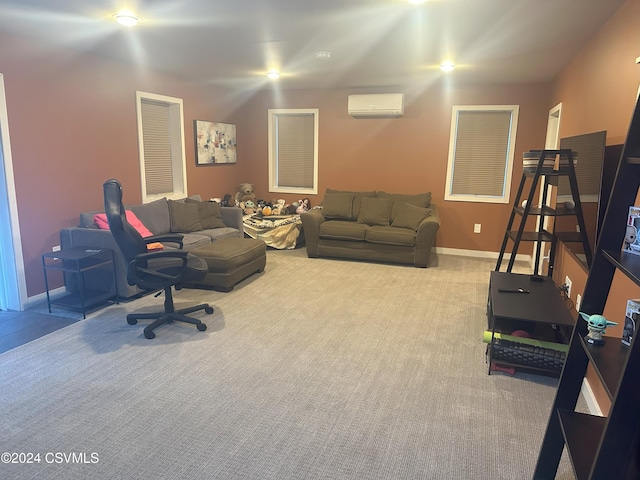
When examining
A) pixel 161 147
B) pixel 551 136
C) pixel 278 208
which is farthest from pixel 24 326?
pixel 551 136

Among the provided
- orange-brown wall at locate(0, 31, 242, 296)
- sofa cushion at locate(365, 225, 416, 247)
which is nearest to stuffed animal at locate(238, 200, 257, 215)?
orange-brown wall at locate(0, 31, 242, 296)

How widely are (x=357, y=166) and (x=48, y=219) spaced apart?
4.22m

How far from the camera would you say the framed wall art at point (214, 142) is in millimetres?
6090

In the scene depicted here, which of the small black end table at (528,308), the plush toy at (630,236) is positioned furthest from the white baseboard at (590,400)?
the plush toy at (630,236)

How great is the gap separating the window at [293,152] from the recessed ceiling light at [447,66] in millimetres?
2493

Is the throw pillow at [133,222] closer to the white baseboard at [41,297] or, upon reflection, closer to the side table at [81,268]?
the side table at [81,268]

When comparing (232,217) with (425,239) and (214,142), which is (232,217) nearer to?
(214,142)

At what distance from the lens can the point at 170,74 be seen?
5.39 metres

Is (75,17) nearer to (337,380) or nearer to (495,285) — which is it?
(337,380)

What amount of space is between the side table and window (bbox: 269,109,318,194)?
3.61 m

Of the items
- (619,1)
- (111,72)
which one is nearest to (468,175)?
(619,1)

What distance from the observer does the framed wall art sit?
609cm

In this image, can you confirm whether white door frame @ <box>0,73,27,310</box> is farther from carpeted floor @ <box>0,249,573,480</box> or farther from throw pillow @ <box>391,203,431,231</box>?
throw pillow @ <box>391,203,431,231</box>

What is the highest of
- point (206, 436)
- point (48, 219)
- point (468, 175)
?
point (468, 175)
